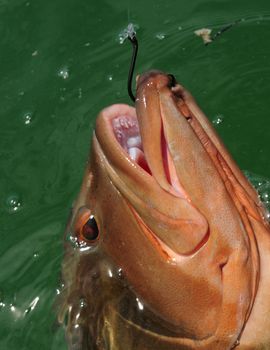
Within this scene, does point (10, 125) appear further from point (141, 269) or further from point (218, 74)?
point (141, 269)

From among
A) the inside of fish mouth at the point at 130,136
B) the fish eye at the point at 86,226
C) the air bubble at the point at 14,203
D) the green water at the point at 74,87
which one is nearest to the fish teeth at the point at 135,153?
the inside of fish mouth at the point at 130,136

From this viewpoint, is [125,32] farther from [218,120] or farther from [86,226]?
[86,226]

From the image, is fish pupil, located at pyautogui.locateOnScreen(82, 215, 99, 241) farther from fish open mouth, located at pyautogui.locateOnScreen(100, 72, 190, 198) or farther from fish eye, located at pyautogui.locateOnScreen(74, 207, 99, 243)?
fish open mouth, located at pyautogui.locateOnScreen(100, 72, 190, 198)

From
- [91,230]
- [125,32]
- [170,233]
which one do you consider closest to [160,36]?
[125,32]

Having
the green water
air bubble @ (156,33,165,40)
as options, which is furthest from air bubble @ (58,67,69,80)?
air bubble @ (156,33,165,40)

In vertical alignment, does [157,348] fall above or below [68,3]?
above

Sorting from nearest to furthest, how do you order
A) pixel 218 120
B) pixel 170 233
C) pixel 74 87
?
pixel 170 233 < pixel 218 120 < pixel 74 87

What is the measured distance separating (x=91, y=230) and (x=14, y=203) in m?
2.10

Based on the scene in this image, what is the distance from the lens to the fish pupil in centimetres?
246

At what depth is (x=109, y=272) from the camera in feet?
7.96

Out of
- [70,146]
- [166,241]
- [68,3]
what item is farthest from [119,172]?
[68,3]

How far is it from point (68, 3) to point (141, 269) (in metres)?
3.53

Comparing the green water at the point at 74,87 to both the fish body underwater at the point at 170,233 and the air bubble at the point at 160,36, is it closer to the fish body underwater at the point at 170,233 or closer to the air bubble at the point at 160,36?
the air bubble at the point at 160,36

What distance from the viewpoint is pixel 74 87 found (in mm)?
4887
